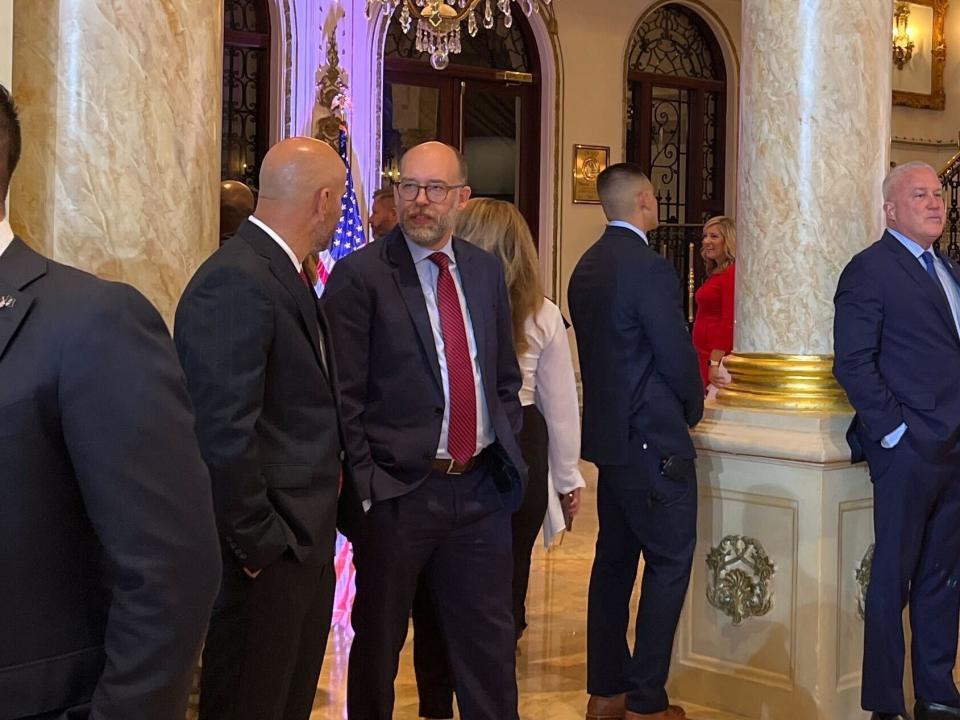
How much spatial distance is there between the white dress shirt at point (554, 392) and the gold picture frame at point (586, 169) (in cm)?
704

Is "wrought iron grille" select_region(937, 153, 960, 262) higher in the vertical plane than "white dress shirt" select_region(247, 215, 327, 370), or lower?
higher

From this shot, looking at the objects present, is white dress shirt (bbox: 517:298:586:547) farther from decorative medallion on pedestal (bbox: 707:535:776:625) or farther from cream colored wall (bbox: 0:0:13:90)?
cream colored wall (bbox: 0:0:13:90)

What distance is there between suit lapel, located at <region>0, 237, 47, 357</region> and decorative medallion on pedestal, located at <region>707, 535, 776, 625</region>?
306 cm

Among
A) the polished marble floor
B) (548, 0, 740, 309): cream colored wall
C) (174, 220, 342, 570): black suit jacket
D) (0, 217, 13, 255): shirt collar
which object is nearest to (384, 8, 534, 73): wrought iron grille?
(548, 0, 740, 309): cream colored wall

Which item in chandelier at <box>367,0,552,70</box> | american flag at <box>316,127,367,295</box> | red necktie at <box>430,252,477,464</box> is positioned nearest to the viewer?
red necktie at <box>430,252,477,464</box>

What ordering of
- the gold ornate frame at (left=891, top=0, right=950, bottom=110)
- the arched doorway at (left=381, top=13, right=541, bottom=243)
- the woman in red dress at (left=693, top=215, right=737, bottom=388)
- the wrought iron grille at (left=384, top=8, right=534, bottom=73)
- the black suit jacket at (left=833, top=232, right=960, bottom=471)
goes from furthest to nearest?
the gold ornate frame at (left=891, top=0, right=950, bottom=110) < the wrought iron grille at (left=384, top=8, right=534, bottom=73) < the arched doorway at (left=381, top=13, right=541, bottom=243) < the woman in red dress at (left=693, top=215, right=737, bottom=388) < the black suit jacket at (left=833, top=232, right=960, bottom=471)

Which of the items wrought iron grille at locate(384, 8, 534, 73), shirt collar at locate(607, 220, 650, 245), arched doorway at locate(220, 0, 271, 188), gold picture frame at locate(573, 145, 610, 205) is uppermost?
wrought iron grille at locate(384, 8, 534, 73)

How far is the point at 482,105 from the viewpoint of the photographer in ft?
35.8

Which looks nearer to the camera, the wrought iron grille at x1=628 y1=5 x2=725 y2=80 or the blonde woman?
the blonde woman

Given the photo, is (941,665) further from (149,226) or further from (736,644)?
(149,226)

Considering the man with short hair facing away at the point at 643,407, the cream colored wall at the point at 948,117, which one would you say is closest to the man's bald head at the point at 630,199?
the man with short hair facing away at the point at 643,407

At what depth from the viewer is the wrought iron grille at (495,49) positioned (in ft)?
35.1

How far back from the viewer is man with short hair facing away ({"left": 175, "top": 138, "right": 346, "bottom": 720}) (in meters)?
2.53

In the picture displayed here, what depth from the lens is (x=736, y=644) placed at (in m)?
4.24
